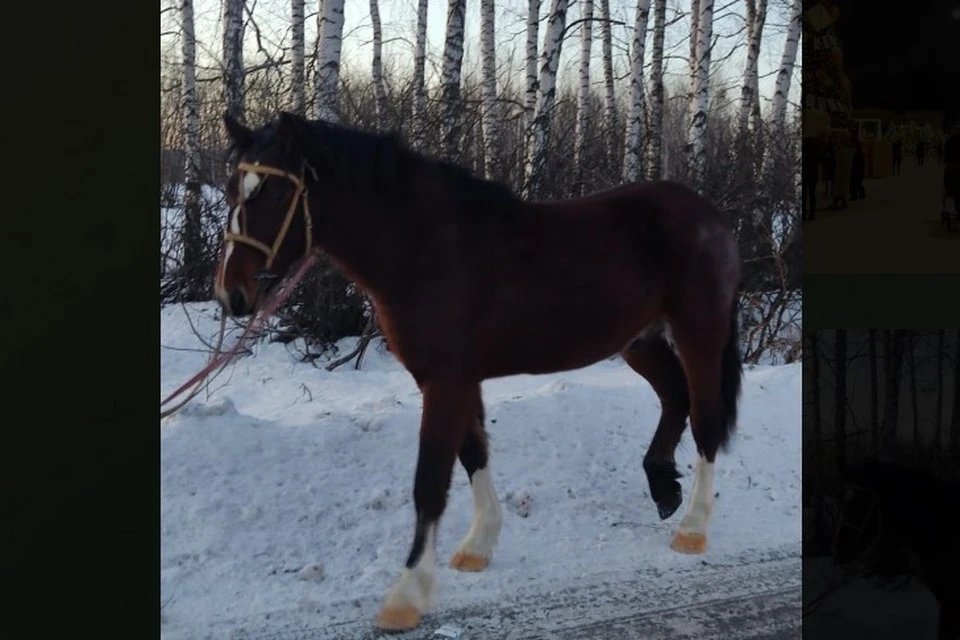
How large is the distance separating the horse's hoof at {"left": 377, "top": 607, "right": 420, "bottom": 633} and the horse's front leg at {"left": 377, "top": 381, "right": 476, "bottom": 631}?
0.01m

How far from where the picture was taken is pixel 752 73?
402cm

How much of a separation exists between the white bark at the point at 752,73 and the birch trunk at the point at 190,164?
2.38 metres

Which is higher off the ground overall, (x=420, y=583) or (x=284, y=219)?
(x=284, y=219)

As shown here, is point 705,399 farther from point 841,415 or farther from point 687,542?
point 841,415

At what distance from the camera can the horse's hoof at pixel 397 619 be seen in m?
3.67

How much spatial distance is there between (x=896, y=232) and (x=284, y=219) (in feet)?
9.83

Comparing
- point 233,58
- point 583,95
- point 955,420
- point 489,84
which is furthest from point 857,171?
point 233,58

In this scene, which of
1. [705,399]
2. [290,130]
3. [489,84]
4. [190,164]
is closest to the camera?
[290,130]

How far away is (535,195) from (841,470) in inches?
84.6

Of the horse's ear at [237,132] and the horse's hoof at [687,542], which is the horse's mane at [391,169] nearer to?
the horse's ear at [237,132]

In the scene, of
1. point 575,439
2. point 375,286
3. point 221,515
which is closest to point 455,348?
point 375,286

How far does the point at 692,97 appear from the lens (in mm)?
4031

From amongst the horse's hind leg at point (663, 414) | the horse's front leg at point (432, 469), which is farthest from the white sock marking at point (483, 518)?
the horse's hind leg at point (663, 414)
